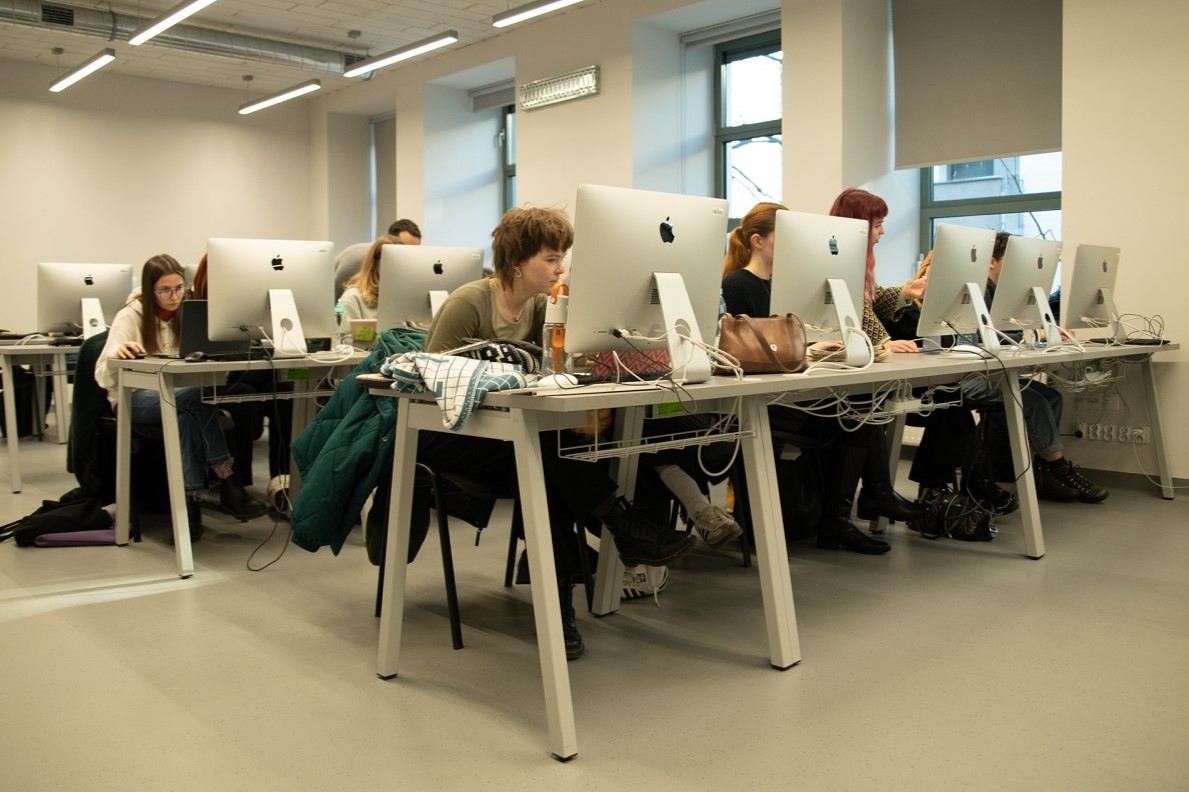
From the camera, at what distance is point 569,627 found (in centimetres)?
231

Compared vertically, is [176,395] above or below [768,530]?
above

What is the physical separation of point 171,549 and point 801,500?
2.13 metres

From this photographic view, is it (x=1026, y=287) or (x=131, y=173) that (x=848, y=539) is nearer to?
(x=1026, y=287)

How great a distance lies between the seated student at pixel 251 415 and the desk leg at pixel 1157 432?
138 inches

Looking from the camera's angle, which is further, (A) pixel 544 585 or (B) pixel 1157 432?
(B) pixel 1157 432

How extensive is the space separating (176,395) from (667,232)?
2.15 metres

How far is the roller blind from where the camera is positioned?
5.14 metres

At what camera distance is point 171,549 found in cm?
341

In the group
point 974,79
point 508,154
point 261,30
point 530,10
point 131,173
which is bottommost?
point 974,79

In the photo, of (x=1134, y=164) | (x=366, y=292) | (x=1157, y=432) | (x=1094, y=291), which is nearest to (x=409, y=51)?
(x=366, y=292)

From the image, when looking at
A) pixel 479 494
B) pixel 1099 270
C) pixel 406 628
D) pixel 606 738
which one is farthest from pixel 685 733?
pixel 1099 270

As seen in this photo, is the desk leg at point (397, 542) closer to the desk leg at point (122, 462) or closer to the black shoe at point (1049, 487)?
the desk leg at point (122, 462)

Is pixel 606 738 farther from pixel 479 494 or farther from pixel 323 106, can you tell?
pixel 323 106

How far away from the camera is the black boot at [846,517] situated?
3.26 meters
